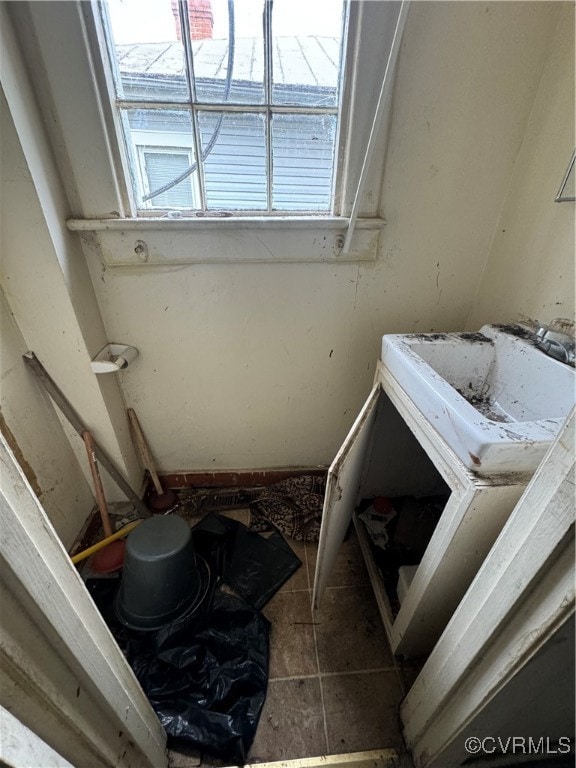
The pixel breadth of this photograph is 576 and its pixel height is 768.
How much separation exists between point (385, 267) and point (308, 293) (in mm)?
290

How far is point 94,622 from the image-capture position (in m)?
0.53

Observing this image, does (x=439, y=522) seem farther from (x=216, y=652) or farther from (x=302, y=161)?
(x=302, y=161)

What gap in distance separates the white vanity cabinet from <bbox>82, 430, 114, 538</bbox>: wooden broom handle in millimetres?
858

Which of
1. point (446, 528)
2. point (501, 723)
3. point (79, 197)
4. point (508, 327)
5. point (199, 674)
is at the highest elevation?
point (79, 197)

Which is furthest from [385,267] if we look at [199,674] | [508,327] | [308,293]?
[199,674]

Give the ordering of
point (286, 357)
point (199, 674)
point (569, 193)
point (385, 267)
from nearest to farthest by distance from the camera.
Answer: point (569, 193) < point (199, 674) < point (385, 267) < point (286, 357)

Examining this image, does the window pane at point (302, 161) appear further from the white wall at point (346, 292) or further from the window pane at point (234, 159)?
the white wall at point (346, 292)

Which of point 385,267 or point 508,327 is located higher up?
point 385,267

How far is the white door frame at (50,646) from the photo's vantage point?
0.36m

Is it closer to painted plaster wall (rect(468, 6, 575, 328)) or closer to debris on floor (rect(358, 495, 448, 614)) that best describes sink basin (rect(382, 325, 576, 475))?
painted plaster wall (rect(468, 6, 575, 328))

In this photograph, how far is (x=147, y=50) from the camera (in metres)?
0.89

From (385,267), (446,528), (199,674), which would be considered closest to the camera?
(446,528)

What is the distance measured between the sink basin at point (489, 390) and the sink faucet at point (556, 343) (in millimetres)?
19

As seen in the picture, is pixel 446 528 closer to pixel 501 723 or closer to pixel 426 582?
pixel 426 582
